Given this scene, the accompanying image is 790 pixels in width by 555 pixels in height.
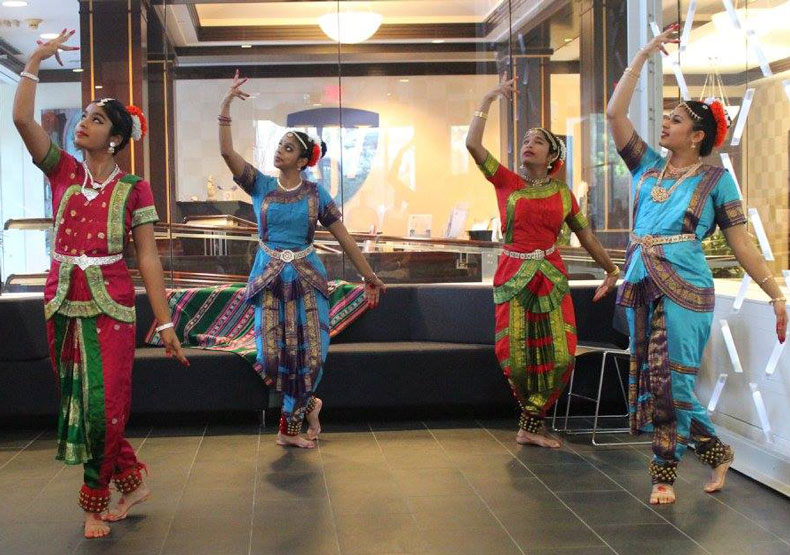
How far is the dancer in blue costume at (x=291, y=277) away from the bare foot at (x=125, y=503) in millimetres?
1387

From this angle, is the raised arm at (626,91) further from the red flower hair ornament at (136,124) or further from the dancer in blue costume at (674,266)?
the red flower hair ornament at (136,124)

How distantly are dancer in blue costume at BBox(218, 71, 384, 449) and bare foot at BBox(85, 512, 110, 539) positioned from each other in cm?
165

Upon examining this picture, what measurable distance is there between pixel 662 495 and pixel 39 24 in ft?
16.0

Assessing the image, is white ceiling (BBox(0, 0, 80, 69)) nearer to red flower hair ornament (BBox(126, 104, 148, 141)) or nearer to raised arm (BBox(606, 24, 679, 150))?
red flower hair ornament (BBox(126, 104, 148, 141))

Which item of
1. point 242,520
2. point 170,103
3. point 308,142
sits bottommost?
point 242,520

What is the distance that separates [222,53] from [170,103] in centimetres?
46

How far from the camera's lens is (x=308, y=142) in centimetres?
536

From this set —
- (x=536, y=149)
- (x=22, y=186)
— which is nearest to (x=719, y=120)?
(x=536, y=149)

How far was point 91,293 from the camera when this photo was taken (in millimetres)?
3701

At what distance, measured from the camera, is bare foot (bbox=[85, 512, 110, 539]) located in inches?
147

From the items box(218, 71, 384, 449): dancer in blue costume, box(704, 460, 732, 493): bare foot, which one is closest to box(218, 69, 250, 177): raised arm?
box(218, 71, 384, 449): dancer in blue costume

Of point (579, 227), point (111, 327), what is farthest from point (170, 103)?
point (111, 327)

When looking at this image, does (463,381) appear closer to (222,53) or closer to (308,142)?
(308,142)

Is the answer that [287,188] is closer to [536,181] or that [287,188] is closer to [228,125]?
[228,125]
